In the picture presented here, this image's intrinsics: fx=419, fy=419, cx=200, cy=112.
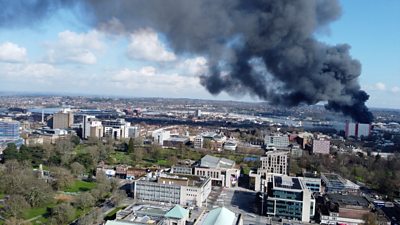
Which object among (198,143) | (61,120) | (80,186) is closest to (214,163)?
(80,186)

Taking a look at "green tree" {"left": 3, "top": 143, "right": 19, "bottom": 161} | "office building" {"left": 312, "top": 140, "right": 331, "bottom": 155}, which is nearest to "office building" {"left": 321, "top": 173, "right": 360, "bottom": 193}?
"office building" {"left": 312, "top": 140, "right": 331, "bottom": 155}

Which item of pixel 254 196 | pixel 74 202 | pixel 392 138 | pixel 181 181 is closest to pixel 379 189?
pixel 254 196

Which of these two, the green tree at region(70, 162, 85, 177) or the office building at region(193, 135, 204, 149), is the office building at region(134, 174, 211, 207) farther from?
the office building at region(193, 135, 204, 149)

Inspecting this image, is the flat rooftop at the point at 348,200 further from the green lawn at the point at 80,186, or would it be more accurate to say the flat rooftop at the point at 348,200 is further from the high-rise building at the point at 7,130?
the high-rise building at the point at 7,130

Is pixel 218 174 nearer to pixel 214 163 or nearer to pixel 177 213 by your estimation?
pixel 214 163

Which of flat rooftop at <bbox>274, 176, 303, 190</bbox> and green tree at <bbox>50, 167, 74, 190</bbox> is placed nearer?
flat rooftop at <bbox>274, 176, 303, 190</bbox>

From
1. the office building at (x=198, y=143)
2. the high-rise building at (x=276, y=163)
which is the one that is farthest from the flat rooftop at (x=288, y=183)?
the office building at (x=198, y=143)
